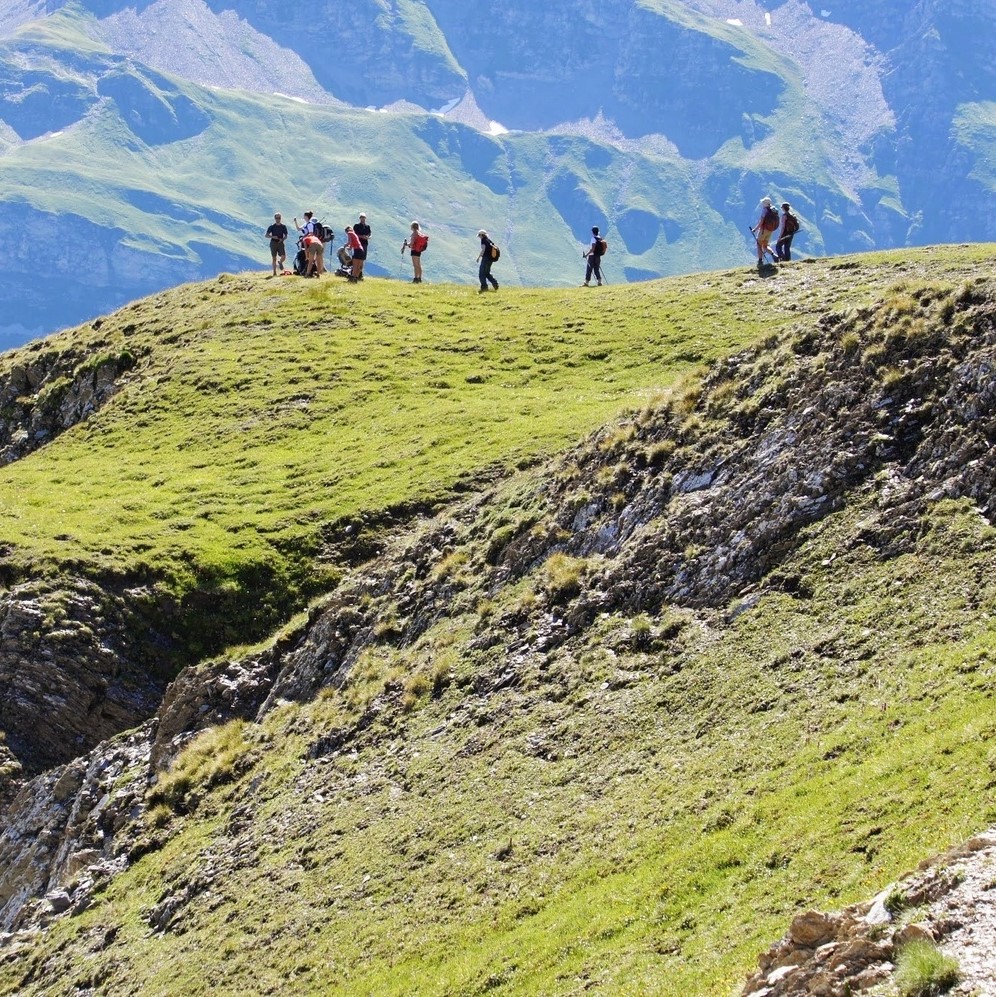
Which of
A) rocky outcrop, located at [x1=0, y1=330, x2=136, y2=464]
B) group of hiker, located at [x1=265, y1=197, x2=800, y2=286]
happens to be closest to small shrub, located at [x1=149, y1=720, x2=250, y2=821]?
rocky outcrop, located at [x1=0, y1=330, x2=136, y2=464]

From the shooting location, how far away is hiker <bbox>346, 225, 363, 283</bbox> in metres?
69.7

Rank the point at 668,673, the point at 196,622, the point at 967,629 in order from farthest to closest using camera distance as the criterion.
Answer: the point at 196,622
the point at 668,673
the point at 967,629

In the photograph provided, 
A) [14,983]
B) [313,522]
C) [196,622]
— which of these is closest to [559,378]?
[313,522]

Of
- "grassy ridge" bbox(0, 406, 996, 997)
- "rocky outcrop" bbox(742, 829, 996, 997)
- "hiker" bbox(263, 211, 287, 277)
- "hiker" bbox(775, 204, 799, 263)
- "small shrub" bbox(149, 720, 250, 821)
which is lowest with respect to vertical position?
"small shrub" bbox(149, 720, 250, 821)

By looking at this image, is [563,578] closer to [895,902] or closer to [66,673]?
[895,902]

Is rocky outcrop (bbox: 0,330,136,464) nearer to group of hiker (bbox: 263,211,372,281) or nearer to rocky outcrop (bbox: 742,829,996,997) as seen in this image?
group of hiker (bbox: 263,211,372,281)

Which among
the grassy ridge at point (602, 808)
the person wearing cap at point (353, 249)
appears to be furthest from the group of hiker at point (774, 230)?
the grassy ridge at point (602, 808)

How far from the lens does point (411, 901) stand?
20922 millimetres

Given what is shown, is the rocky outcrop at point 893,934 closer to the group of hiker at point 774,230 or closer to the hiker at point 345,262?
the group of hiker at point 774,230

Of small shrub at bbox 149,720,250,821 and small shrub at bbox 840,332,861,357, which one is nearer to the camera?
small shrub at bbox 840,332,861,357

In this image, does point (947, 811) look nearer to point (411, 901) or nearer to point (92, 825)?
point (411, 901)

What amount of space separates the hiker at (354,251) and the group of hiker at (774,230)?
75.5 feet

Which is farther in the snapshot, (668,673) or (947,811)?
(668,673)

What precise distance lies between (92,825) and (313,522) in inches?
587
